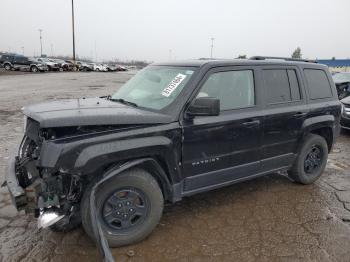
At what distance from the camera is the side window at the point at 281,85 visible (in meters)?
4.10

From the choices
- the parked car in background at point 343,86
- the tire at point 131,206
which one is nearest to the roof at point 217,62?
the tire at point 131,206

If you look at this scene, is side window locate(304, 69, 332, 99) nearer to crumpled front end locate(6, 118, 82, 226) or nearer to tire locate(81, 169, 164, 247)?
Result: tire locate(81, 169, 164, 247)

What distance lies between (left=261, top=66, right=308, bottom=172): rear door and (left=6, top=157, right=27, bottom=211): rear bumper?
9.30 ft

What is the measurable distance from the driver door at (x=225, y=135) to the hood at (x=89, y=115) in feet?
1.47

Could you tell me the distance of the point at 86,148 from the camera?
2.76 metres

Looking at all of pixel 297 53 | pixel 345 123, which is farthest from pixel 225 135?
pixel 297 53

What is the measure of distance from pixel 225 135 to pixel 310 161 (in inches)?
80.0

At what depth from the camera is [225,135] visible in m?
3.63

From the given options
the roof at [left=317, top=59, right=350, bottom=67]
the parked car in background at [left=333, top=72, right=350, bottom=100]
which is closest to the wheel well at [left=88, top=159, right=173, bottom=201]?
the parked car in background at [left=333, top=72, right=350, bottom=100]

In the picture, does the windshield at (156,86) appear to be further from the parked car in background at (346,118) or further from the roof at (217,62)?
the parked car in background at (346,118)

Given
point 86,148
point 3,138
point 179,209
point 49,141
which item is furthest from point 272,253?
point 3,138

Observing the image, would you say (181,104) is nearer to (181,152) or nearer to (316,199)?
(181,152)

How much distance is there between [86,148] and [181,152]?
1027 mm

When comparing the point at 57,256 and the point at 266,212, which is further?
the point at 266,212
